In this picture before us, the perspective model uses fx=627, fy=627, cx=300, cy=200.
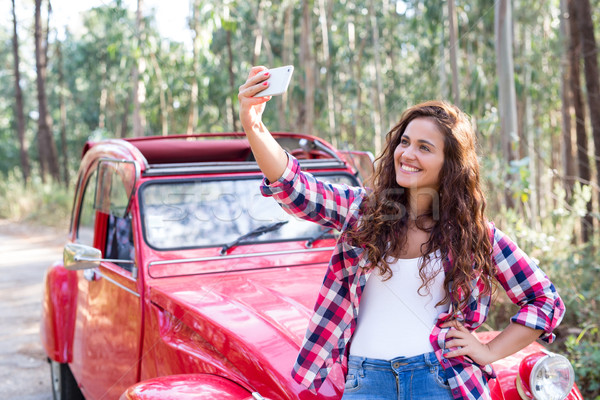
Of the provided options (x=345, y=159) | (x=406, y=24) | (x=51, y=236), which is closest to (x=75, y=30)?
(x=406, y=24)

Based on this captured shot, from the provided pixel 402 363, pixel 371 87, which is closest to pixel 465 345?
pixel 402 363

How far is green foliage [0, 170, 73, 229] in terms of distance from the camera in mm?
17891

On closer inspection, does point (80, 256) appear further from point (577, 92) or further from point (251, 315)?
point (577, 92)

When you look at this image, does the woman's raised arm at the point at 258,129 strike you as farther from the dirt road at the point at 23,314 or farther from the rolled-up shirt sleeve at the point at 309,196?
the dirt road at the point at 23,314

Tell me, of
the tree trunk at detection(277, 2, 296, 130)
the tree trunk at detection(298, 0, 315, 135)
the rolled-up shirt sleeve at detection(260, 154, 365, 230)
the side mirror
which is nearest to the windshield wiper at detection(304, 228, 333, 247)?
the side mirror

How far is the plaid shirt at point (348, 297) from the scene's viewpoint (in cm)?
206

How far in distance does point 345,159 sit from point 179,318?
68.9 inches

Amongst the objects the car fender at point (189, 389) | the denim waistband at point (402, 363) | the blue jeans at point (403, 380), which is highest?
the denim waistband at point (402, 363)

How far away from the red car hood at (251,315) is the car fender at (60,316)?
1.44m

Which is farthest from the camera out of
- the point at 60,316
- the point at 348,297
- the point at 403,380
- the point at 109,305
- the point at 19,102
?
the point at 19,102

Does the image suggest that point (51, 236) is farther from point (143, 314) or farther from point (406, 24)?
point (406, 24)

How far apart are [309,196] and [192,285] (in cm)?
123

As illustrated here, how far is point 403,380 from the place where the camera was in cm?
200

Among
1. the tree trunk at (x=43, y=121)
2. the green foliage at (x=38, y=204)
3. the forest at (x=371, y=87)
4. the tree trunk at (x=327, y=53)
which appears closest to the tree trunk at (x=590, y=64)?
the forest at (x=371, y=87)
